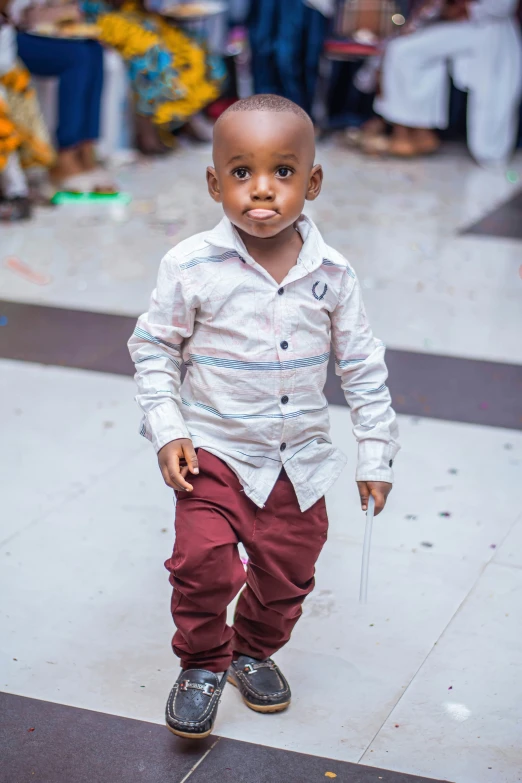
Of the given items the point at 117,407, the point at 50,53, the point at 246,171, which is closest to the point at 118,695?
the point at 246,171

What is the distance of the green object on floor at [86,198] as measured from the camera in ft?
17.0

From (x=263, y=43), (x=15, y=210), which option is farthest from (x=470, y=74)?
(x=15, y=210)

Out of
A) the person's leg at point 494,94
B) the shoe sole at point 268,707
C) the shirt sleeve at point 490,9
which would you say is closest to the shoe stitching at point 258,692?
the shoe sole at point 268,707

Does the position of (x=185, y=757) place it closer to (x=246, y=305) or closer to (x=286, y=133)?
(x=246, y=305)

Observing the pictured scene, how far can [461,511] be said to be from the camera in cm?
234

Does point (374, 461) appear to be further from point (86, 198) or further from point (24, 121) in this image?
point (24, 121)

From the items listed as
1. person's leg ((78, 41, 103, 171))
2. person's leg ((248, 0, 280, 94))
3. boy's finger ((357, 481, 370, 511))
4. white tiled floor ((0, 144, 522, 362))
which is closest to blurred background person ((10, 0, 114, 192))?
person's leg ((78, 41, 103, 171))

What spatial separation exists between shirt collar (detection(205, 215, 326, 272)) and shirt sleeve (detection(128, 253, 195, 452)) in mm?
70

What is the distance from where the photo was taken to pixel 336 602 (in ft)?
6.48

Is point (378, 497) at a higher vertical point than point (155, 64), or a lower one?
higher

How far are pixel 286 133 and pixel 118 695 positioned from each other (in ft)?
2.85

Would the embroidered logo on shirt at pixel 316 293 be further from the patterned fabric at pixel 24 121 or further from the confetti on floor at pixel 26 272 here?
the patterned fabric at pixel 24 121

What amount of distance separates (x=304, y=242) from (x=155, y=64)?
4.81 meters

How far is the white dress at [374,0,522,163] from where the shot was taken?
6.41 m
